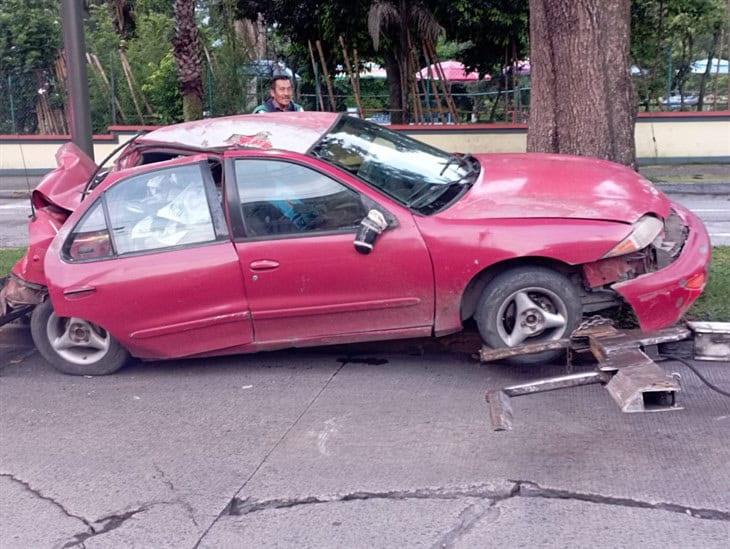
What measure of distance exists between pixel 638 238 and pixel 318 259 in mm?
1994

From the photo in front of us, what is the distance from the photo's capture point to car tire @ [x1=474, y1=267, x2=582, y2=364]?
5652 mm

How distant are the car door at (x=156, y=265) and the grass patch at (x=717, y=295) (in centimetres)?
303

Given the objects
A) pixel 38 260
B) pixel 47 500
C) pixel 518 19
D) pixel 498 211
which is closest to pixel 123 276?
pixel 38 260

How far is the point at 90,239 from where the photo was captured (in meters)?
6.15

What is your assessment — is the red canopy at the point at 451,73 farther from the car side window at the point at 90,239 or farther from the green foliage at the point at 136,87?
the car side window at the point at 90,239

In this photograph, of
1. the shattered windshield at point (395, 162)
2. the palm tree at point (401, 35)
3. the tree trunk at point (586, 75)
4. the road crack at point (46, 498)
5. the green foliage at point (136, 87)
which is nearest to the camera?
the road crack at point (46, 498)

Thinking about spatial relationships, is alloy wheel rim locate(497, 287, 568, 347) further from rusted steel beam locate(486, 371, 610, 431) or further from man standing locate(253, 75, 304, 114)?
man standing locate(253, 75, 304, 114)

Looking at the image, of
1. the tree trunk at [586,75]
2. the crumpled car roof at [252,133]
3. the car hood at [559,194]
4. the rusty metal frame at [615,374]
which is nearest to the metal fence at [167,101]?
the tree trunk at [586,75]

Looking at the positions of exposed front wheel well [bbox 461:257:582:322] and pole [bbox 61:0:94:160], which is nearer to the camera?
exposed front wheel well [bbox 461:257:582:322]

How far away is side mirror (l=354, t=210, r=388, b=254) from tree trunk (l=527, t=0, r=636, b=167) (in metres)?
2.57

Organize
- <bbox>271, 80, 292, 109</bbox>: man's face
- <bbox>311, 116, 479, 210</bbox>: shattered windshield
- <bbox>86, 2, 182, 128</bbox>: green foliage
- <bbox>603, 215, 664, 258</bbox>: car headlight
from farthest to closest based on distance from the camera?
1. <bbox>86, 2, 182, 128</bbox>: green foliage
2. <bbox>271, 80, 292, 109</bbox>: man's face
3. <bbox>311, 116, 479, 210</bbox>: shattered windshield
4. <bbox>603, 215, 664, 258</bbox>: car headlight

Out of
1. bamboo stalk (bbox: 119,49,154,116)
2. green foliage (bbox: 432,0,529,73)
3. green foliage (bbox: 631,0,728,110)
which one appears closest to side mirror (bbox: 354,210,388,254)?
green foliage (bbox: 432,0,529,73)

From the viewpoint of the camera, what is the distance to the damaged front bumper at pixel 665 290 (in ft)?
18.1

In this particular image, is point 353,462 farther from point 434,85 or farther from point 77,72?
point 434,85
